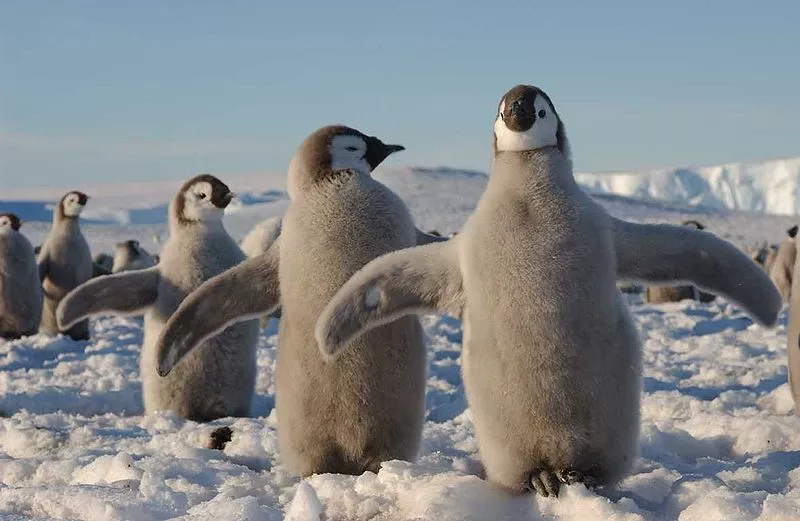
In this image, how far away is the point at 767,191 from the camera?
189375 millimetres

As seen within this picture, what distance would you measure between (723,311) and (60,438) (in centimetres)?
966

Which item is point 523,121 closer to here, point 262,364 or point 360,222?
point 360,222

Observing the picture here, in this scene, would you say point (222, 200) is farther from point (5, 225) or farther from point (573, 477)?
point (5, 225)

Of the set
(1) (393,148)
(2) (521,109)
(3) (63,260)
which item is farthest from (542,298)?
(3) (63,260)

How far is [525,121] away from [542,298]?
0.59 m

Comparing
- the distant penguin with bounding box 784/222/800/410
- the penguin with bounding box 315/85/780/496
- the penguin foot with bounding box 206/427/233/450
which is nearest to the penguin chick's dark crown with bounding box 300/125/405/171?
the penguin with bounding box 315/85/780/496

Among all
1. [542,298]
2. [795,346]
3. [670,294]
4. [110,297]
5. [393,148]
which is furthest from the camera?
[670,294]

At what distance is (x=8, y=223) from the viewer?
1116cm

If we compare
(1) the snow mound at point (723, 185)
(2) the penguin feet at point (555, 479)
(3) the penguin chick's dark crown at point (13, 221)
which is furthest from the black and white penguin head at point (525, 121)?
(1) the snow mound at point (723, 185)

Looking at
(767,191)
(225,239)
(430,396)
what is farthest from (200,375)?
(767,191)

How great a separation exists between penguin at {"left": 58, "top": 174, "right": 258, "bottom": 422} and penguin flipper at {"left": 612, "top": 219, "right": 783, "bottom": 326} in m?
3.19

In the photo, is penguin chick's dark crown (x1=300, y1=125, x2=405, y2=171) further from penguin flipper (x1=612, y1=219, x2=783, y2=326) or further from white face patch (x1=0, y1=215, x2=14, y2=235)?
white face patch (x1=0, y1=215, x2=14, y2=235)

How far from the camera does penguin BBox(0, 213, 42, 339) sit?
429 inches

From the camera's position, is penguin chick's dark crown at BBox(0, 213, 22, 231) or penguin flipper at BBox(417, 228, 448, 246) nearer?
penguin flipper at BBox(417, 228, 448, 246)
